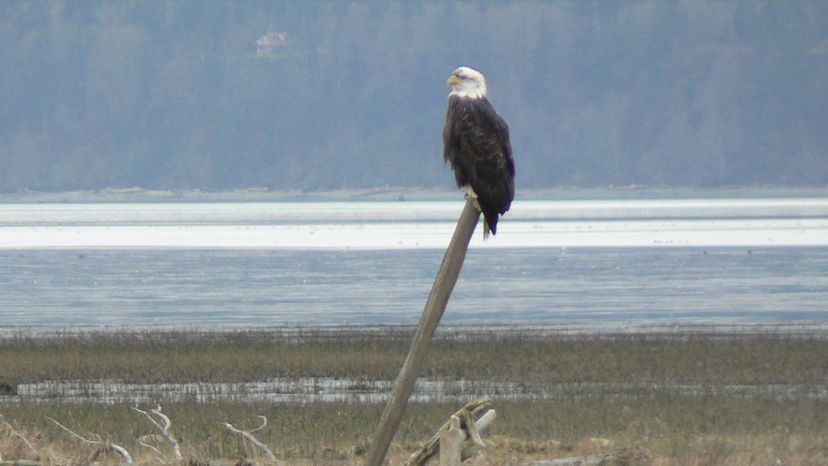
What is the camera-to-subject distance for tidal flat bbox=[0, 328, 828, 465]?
1224 cm

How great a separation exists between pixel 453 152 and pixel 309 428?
6582 millimetres

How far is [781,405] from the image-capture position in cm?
→ 1499

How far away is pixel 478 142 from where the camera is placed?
764 cm

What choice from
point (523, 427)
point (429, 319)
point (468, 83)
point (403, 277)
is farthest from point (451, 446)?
point (403, 277)

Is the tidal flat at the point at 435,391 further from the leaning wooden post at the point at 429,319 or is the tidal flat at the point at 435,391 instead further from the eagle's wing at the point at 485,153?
the eagle's wing at the point at 485,153

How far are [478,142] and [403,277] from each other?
3109cm

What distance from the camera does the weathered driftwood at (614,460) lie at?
9750mm

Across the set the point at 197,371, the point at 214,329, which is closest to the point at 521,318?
the point at 214,329

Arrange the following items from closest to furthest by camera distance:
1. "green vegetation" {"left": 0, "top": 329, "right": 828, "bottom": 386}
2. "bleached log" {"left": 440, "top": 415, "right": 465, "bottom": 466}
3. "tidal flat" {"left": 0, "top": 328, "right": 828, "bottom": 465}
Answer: "bleached log" {"left": 440, "top": 415, "right": 465, "bottom": 466}
"tidal flat" {"left": 0, "top": 328, "right": 828, "bottom": 465}
"green vegetation" {"left": 0, "top": 329, "right": 828, "bottom": 386}

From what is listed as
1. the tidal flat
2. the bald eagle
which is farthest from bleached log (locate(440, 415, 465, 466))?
the tidal flat

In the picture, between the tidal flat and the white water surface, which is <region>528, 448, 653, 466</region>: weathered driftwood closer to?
the tidal flat

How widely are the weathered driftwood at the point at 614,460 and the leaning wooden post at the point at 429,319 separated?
174cm

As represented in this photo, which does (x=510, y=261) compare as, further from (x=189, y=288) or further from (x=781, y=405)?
(x=781, y=405)

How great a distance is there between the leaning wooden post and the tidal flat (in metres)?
2.42
